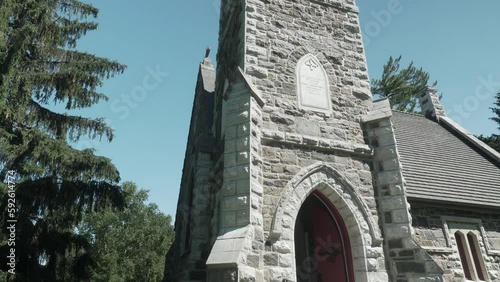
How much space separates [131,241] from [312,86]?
22798 millimetres

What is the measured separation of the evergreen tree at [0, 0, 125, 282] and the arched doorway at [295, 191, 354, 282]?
4.66 m

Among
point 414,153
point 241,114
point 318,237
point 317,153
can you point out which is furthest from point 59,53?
point 414,153

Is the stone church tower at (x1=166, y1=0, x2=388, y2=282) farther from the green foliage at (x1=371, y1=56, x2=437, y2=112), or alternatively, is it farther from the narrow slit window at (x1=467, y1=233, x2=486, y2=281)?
the green foliage at (x1=371, y1=56, x2=437, y2=112)

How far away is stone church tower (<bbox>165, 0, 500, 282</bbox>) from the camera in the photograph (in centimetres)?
577

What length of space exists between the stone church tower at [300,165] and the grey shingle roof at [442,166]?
239 centimetres

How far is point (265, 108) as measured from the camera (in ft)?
22.6

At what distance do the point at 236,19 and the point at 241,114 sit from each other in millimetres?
3356

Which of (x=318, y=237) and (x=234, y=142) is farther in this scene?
(x=318, y=237)

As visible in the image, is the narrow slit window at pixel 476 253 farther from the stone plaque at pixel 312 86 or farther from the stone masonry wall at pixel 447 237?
the stone plaque at pixel 312 86

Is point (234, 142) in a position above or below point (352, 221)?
above

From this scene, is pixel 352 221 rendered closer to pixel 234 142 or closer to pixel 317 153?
pixel 317 153

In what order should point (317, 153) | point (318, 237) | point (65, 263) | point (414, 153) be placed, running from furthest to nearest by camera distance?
→ point (414, 153) < point (65, 263) < point (318, 237) < point (317, 153)

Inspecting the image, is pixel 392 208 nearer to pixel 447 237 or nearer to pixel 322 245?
pixel 322 245

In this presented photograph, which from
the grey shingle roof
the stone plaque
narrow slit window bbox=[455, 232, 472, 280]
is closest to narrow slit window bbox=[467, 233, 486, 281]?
narrow slit window bbox=[455, 232, 472, 280]
